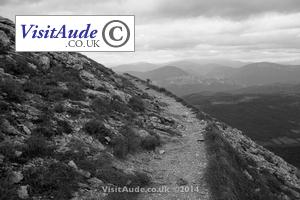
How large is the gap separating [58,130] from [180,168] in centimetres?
780

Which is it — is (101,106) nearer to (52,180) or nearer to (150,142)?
(150,142)

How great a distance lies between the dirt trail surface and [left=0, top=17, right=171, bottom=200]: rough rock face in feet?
4.21

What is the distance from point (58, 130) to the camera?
53.2 ft

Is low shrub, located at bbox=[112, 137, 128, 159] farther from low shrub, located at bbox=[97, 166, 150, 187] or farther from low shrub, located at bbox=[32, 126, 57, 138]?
low shrub, located at bbox=[32, 126, 57, 138]

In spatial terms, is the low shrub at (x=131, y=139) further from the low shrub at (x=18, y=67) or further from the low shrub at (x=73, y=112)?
the low shrub at (x=18, y=67)

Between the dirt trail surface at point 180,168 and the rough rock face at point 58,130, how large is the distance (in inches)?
50.5

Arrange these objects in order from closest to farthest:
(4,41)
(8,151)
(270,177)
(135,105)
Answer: (8,151) → (270,177) → (4,41) → (135,105)

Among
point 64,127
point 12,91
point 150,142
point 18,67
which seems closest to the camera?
point 64,127

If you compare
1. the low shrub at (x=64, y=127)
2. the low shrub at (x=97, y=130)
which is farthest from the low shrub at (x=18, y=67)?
the low shrub at (x=97, y=130)

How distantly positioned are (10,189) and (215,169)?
35.7 ft

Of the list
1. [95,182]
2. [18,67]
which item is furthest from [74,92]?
[95,182]

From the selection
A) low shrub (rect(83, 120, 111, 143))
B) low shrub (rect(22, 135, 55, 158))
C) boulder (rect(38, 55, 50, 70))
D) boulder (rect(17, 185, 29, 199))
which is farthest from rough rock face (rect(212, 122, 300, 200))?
boulder (rect(38, 55, 50, 70))

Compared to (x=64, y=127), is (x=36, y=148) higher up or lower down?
lower down

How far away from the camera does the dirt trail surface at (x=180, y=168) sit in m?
14.3
